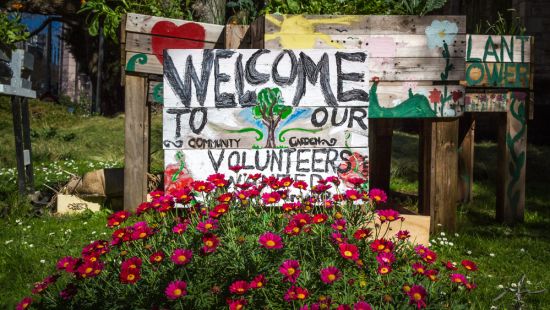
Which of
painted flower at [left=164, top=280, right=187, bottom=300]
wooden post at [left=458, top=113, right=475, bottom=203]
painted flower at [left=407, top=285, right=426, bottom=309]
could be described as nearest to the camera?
painted flower at [left=164, top=280, right=187, bottom=300]

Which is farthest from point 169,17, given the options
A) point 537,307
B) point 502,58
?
point 537,307

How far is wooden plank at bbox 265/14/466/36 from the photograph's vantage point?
194 inches

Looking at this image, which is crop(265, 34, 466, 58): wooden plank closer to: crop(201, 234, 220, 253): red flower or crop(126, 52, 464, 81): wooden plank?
crop(126, 52, 464, 81): wooden plank

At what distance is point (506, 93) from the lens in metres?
5.33

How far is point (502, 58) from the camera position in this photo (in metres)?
5.27

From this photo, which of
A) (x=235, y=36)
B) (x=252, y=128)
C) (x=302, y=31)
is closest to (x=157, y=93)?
(x=235, y=36)

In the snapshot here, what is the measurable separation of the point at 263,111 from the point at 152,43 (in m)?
1.19

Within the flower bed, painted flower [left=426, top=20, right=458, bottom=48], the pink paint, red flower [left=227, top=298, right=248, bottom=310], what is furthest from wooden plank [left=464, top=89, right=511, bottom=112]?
red flower [left=227, top=298, right=248, bottom=310]

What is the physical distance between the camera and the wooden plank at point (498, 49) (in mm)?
5223

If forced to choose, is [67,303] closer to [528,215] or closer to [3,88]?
[3,88]

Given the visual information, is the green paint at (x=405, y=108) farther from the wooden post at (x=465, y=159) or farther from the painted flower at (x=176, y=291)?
the painted flower at (x=176, y=291)

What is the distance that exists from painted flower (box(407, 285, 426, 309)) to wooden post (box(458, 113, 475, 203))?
14.8 ft

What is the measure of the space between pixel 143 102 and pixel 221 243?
271cm

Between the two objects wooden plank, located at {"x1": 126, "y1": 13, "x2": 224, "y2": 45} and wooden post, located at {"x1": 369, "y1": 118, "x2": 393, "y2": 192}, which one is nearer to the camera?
wooden plank, located at {"x1": 126, "y1": 13, "x2": 224, "y2": 45}
